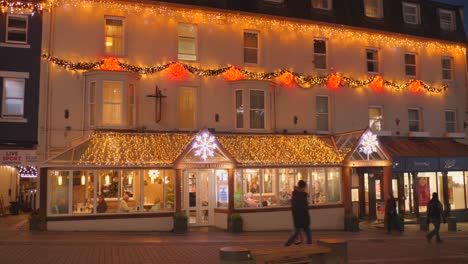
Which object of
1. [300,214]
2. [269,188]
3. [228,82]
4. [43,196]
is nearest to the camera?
[300,214]

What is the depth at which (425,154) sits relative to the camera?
25250 mm

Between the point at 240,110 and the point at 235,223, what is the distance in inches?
214

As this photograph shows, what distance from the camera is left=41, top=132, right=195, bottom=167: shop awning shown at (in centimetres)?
1909

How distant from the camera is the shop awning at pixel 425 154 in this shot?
24562 mm

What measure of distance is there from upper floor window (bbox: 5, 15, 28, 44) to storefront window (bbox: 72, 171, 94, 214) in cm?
637

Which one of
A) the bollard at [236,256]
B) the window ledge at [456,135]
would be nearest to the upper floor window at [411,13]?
the window ledge at [456,135]

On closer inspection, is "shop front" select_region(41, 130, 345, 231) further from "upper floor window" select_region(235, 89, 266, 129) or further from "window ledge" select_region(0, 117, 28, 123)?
"window ledge" select_region(0, 117, 28, 123)

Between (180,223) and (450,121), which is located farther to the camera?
(450,121)

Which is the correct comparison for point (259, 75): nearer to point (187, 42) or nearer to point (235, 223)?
point (187, 42)

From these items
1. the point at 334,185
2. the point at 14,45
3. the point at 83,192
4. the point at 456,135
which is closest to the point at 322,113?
the point at 334,185

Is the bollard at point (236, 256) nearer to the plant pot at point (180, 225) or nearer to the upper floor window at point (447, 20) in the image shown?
the plant pot at point (180, 225)

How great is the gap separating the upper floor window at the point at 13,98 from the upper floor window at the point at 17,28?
172cm

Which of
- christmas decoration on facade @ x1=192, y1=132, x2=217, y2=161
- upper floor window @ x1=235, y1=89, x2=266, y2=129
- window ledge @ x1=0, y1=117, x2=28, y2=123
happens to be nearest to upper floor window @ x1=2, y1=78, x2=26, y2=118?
window ledge @ x1=0, y1=117, x2=28, y2=123

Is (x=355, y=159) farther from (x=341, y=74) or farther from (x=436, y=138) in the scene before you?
(x=436, y=138)
